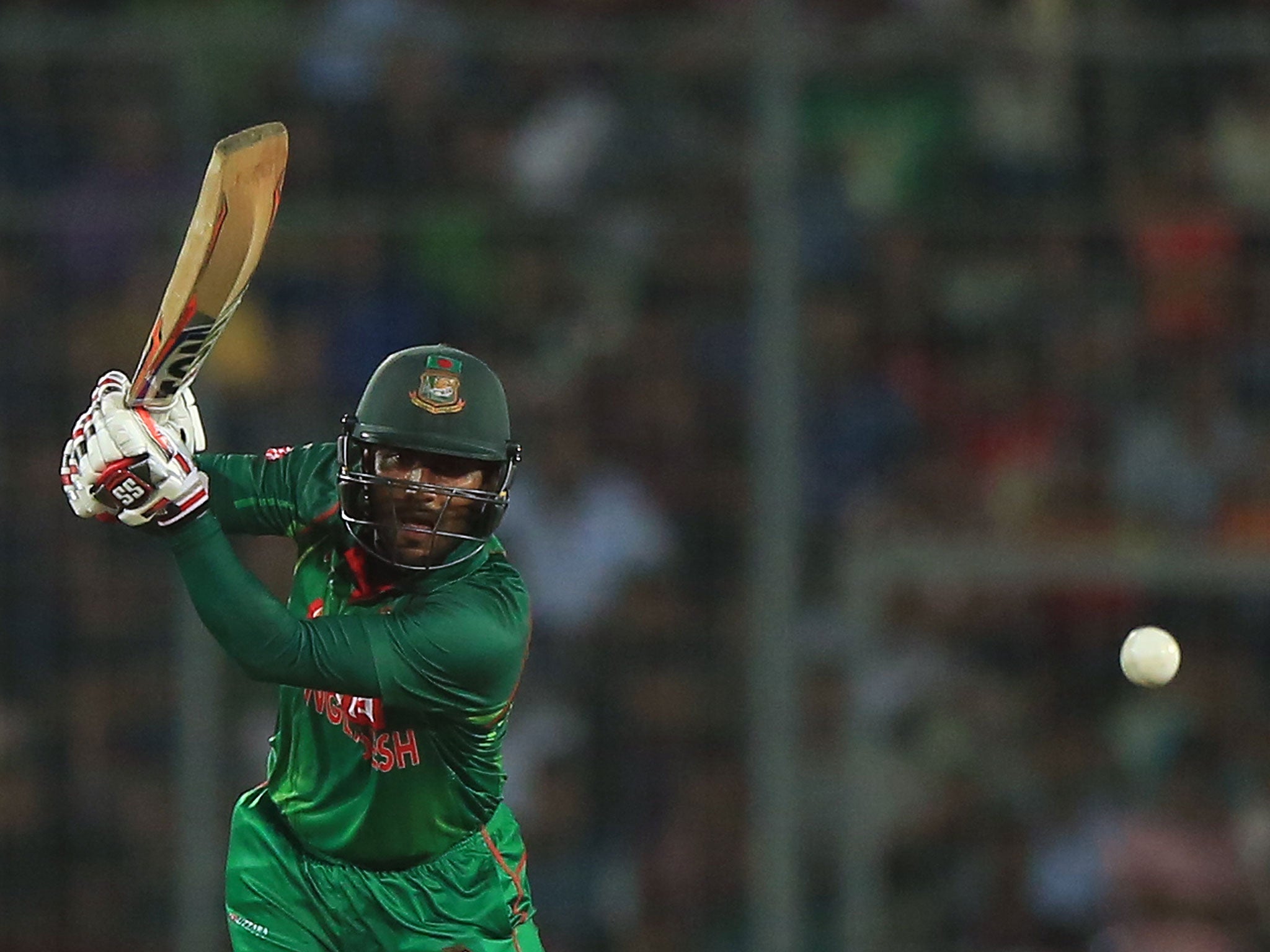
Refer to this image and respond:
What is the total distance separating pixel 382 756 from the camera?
4570 millimetres

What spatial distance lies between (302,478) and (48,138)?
349 centimetres

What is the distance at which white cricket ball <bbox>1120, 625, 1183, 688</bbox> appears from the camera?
5.80 m

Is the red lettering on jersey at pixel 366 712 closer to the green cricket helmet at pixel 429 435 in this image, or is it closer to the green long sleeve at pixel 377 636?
the green long sleeve at pixel 377 636

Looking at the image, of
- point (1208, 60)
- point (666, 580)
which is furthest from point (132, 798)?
point (1208, 60)

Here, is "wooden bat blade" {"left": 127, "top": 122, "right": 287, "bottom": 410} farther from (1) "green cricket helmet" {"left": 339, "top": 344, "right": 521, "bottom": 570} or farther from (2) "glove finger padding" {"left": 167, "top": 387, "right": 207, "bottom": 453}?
(1) "green cricket helmet" {"left": 339, "top": 344, "right": 521, "bottom": 570}

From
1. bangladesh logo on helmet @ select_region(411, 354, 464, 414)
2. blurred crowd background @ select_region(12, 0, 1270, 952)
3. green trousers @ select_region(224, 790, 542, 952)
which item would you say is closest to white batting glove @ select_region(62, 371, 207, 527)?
bangladesh logo on helmet @ select_region(411, 354, 464, 414)

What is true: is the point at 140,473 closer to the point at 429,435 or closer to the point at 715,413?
the point at 429,435

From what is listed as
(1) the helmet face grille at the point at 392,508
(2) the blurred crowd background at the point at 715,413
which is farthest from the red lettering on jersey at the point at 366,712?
(2) the blurred crowd background at the point at 715,413

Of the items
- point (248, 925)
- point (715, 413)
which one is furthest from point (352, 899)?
point (715, 413)

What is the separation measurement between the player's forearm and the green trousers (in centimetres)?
69

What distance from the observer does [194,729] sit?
7566 millimetres

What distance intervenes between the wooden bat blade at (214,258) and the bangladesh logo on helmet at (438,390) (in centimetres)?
40

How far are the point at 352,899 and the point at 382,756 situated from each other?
0.33 metres

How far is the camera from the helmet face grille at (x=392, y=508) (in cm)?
438
